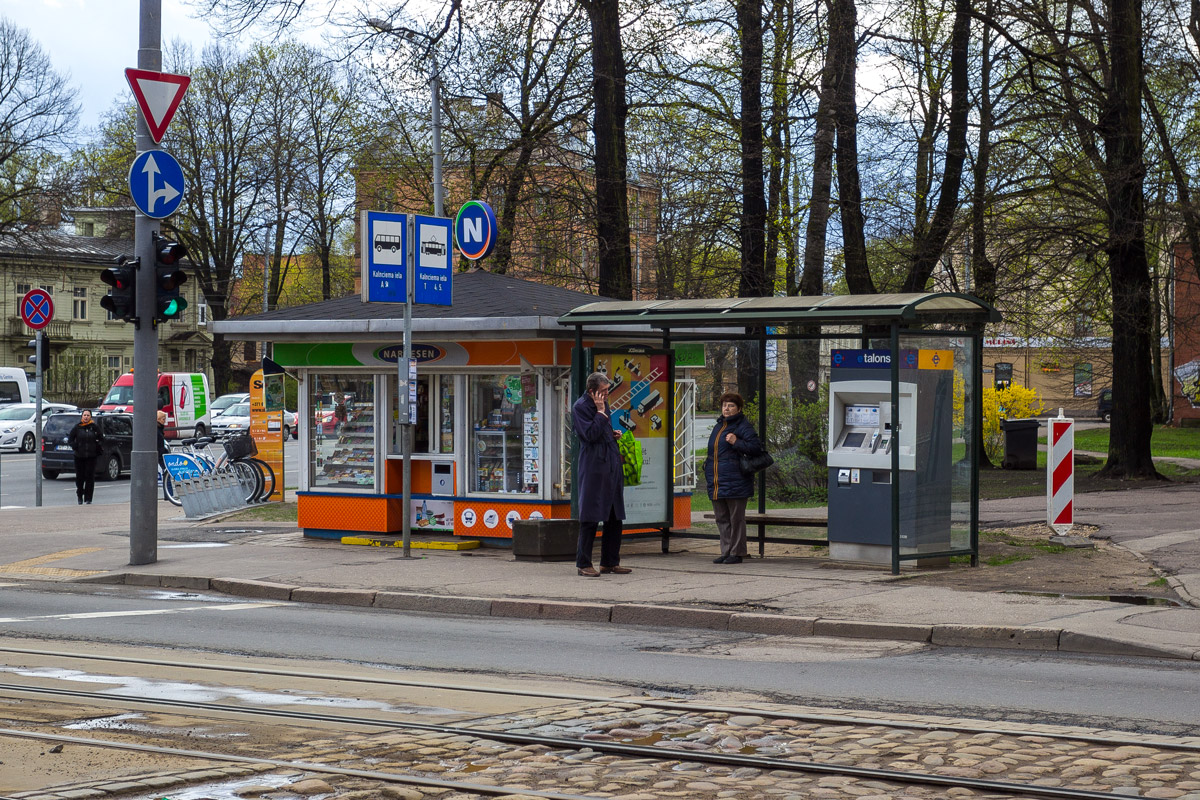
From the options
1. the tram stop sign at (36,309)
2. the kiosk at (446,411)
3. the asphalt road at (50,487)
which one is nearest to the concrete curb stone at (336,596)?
the kiosk at (446,411)

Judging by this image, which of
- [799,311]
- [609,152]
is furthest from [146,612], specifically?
[609,152]

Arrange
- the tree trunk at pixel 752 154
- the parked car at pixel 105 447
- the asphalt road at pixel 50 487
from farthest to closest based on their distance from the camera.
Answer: the parked car at pixel 105 447 → the asphalt road at pixel 50 487 → the tree trunk at pixel 752 154

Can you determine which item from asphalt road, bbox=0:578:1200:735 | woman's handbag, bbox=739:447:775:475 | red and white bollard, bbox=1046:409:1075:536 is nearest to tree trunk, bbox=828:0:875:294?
red and white bollard, bbox=1046:409:1075:536

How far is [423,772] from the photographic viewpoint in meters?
5.94

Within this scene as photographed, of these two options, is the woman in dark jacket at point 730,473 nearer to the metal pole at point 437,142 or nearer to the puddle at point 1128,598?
the puddle at point 1128,598

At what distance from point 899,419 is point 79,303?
6862cm

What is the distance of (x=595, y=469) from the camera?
43.4ft

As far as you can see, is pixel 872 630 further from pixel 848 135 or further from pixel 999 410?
pixel 999 410

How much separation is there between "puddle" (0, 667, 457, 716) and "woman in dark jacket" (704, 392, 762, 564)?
22.8 feet

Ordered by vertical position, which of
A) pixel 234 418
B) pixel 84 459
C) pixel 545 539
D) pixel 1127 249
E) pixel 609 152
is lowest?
pixel 545 539

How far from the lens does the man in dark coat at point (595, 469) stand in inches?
520

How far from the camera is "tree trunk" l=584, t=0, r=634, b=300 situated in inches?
837

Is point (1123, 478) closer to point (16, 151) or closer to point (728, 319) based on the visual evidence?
point (728, 319)

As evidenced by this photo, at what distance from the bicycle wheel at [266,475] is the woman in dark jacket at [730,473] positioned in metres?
11.6
